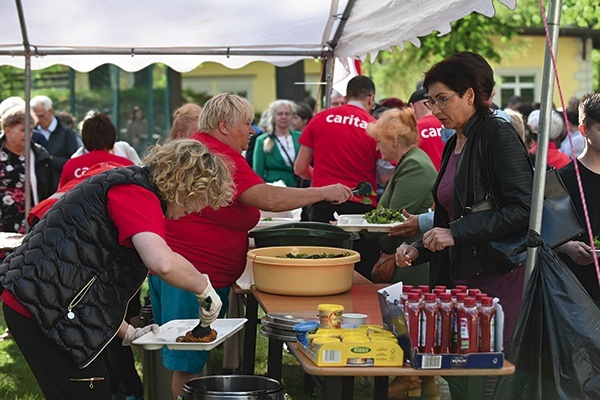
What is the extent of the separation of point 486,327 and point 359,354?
401mm

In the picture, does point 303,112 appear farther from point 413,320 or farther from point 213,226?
point 413,320

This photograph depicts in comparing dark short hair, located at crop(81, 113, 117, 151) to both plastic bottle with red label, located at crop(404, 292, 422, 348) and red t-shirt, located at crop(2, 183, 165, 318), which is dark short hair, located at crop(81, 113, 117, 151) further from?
plastic bottle with red label, located at crop(404, 292, 422, 348)

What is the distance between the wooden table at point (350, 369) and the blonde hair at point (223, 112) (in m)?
0.89

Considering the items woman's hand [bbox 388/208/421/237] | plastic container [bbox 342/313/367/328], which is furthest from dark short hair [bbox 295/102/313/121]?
plastic container [bbox 342/313/367/328]

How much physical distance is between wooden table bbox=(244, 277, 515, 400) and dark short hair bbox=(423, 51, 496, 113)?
938 mm

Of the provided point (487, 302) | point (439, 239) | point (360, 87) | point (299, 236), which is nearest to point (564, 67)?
point (360, 87)

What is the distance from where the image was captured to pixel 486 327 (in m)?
2.86

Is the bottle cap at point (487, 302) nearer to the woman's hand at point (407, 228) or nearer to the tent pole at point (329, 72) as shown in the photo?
the woman's hand at point (407, 228)

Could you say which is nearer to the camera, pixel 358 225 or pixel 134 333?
pixel 134 333

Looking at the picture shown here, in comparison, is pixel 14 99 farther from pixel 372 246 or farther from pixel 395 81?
pixel 395 81

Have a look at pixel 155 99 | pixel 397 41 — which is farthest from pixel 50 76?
pixel 397 41

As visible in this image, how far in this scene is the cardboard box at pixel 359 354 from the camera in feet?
9.41

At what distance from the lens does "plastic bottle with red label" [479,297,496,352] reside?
9.37ft

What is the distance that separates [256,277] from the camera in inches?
163
